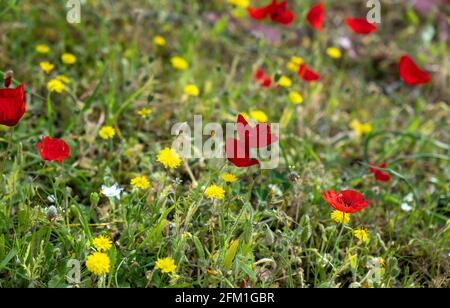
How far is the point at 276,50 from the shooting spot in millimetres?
3037

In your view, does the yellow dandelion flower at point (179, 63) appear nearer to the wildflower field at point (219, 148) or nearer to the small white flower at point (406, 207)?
the wildflower field at point (219, 148)

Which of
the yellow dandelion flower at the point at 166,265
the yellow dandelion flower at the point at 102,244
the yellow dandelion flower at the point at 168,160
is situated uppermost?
the yellow dandelion flower at the point at 168,160

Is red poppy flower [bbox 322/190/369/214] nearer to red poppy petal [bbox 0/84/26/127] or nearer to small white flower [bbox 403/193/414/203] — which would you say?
small white flower [bbox 403/193/414/203]

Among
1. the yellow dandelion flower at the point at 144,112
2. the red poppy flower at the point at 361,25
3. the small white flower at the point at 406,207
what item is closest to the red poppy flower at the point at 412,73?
the red poppy flower at the point at 361,25

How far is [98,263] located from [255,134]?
56 cm

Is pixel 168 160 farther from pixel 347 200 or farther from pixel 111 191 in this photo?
pixel 347 200

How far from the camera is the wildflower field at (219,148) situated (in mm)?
1679

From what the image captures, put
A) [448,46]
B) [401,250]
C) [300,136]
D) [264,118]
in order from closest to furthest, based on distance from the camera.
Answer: [401,250]
[264,118]
[300,136]
[448,46]

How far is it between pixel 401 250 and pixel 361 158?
0.61 metres

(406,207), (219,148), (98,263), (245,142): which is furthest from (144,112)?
(406,207)

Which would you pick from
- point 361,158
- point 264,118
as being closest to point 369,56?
point 361,158

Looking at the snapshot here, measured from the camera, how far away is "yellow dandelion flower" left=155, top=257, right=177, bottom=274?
5.17 feet

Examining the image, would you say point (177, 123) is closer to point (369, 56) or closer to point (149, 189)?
point (149, 189)
